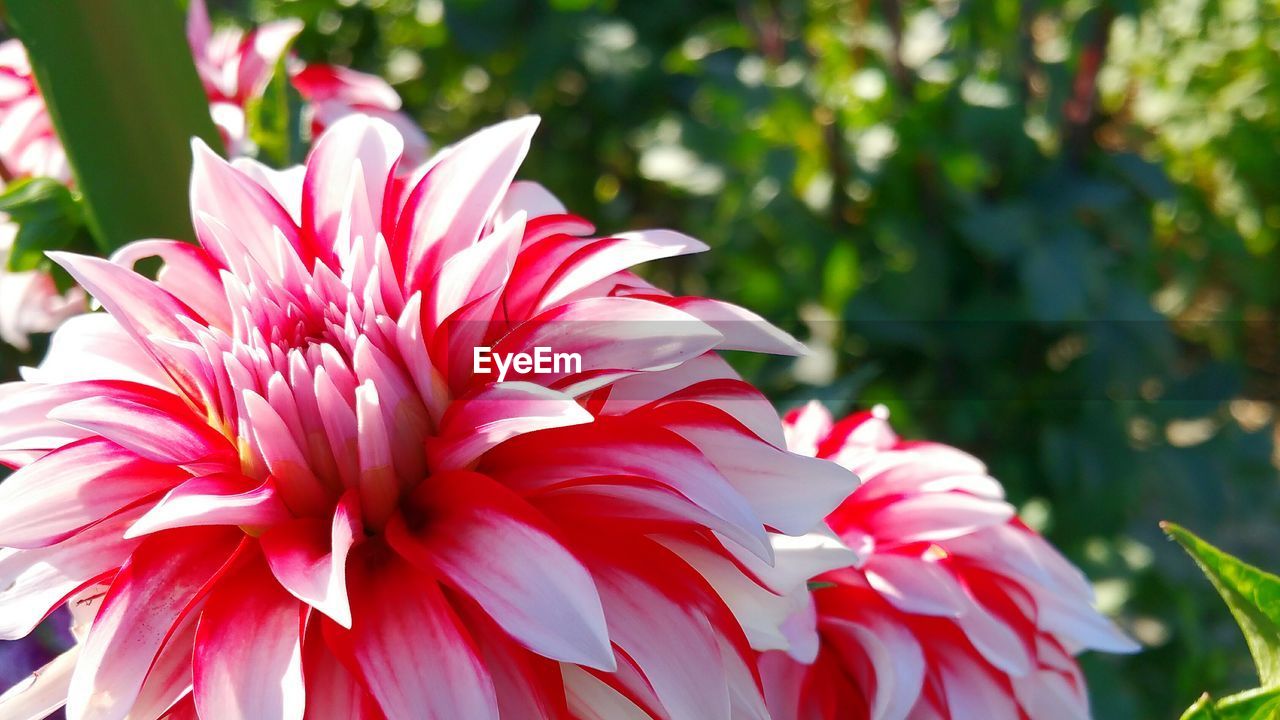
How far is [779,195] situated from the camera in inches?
50.4

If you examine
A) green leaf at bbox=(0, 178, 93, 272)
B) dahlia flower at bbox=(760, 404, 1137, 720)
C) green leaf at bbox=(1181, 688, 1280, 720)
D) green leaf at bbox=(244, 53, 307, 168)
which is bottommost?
dahlia flower at bbox=(760, 404, 1137, 720)

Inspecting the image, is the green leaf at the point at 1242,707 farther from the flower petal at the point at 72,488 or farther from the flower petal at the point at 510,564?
the flower petal at the point at 72,488

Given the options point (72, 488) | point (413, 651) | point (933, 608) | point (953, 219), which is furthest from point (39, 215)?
point (953, 219)

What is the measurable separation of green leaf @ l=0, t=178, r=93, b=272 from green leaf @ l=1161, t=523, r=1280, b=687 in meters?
0.49

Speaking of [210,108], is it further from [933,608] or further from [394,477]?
[933,608]

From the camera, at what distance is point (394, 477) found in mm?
339

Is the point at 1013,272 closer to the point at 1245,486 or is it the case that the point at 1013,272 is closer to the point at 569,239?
the point at 1245,486

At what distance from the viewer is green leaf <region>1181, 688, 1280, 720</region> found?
307mm

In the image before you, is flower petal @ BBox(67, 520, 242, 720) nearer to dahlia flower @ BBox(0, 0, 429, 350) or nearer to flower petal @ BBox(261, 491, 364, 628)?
flower petal @ BBox(261, 491, 364, 628)

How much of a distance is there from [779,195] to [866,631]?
2.93ft

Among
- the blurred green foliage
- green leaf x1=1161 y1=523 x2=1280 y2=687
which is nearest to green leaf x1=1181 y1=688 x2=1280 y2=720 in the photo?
green leaf x1=1161 y1=523 x2=1280 y2=687

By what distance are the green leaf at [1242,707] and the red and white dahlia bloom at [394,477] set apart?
127 mm

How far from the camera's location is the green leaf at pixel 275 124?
0.57 meters

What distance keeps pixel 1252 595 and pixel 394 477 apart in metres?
0.27
